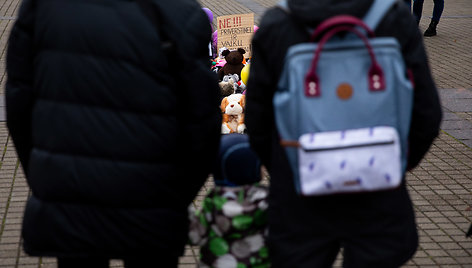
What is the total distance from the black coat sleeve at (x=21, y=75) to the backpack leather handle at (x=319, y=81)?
100 centimetres

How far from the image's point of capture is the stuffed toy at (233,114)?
5312mm

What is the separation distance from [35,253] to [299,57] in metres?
1.22

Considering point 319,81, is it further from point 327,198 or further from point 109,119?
point 109,119

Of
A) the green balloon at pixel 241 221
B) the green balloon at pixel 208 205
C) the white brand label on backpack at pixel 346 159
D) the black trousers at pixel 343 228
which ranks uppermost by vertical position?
the white brand label on backpack at pixel 346 159

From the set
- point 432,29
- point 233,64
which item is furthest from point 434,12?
point 233,64

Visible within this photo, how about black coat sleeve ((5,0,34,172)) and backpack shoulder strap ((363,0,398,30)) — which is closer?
backpack shoulder strap ((363,0,398,30))

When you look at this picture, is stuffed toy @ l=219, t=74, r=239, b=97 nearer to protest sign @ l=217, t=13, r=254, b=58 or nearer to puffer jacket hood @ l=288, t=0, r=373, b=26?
protest sign @ l=217, t=13, r=254, b=58

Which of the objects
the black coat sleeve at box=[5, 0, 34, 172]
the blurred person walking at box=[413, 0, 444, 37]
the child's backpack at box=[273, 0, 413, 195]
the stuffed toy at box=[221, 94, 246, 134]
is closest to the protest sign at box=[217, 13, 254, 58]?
the stuffed toy at box=[221, 94, 246, 134]

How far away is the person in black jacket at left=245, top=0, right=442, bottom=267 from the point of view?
7.27ft

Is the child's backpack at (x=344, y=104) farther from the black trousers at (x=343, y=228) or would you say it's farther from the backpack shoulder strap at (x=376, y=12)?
the black trousers at (x=343, y=228)

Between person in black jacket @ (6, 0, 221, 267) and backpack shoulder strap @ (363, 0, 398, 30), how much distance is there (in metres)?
0.59

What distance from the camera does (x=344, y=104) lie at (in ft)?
7.06

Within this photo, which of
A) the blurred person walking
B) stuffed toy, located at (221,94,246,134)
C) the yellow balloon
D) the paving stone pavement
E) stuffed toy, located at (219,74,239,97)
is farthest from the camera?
the blurred person walking

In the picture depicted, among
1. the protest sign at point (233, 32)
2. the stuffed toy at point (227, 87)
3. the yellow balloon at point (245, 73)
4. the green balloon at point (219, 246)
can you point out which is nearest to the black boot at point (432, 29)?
the protest sign at point (233, 32)
